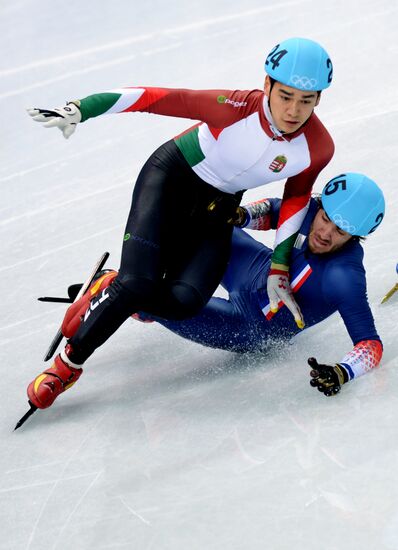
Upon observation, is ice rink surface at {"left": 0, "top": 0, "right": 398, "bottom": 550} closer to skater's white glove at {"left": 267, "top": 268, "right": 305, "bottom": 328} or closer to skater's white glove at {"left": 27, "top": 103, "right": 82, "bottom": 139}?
skater's white glove at {"left": 267, "top": 268, "right": 305, "bottom": 328}

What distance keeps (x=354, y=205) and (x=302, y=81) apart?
527mm

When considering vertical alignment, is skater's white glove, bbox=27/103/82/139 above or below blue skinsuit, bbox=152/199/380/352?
above

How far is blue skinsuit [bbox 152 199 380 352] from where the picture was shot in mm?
3881

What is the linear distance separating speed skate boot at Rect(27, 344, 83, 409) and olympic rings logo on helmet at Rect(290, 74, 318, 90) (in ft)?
Result: 4.70

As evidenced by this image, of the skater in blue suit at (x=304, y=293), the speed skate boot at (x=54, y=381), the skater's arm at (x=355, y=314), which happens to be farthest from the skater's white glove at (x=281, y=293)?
the speed skate boot at (x=54, y=381)

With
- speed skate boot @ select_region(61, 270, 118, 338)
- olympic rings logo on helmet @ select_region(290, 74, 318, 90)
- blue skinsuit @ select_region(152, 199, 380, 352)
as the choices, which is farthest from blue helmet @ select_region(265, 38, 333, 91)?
speed skate boot @ select_region(61, 270, 118, 338)

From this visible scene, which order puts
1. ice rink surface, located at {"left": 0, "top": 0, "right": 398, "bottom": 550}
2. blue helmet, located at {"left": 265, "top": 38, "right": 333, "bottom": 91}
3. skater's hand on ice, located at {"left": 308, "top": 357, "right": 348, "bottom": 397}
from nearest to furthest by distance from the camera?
ice rink surface, located at {"left": 0, "top": 0, "right": 398, "bottom": 550} < skater's hand on ice, located at {"left": 308, "top": 357, "right": 348, "bottom": 397} < blue helmet, located at {"left": 265, "top": 38, "right": 333, "bottom": 91}

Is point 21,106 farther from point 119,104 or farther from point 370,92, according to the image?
point 119,104

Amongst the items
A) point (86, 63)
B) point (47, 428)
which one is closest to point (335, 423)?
point (47, 428)

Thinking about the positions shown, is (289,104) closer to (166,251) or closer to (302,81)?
(302,81)

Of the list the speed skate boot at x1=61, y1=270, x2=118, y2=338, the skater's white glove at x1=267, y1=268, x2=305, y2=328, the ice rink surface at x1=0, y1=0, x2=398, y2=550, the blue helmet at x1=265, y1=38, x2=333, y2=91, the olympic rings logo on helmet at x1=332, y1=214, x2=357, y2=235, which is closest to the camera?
the ice rink surface at x1=0, y1=0, x2=398, y2=550

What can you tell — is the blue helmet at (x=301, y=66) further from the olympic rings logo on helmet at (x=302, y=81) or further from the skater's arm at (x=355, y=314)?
the skater's arm at (x=355, y=314)

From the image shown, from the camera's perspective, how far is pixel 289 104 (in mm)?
3855

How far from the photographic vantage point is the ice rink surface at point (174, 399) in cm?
311
